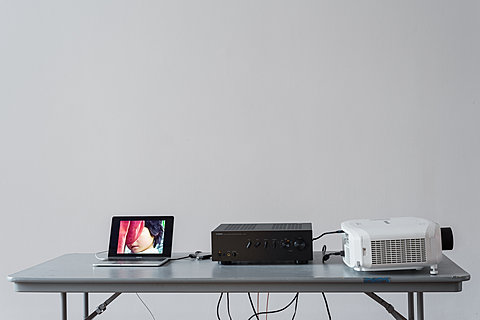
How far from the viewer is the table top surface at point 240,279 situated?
181 cm

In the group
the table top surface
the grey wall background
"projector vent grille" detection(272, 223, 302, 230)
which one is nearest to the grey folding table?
the table top surface

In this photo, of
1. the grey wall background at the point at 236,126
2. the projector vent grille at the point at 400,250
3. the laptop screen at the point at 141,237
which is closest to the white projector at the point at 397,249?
the projector vent grille at the point at 400,250

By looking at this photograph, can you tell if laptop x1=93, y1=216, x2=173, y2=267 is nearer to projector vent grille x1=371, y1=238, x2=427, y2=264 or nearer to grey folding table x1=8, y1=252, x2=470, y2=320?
grey folding table x1=8, y1=252, x2=470, y2=320

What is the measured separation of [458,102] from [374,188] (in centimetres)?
65

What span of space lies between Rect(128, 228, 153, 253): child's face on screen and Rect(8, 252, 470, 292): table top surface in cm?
18

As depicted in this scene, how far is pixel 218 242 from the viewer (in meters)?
2.10

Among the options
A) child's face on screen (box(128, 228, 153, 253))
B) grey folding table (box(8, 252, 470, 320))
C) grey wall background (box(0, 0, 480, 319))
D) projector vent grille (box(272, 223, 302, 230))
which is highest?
grey wall background (box(0, 0, 480, 319))

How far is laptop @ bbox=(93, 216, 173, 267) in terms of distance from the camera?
2.26 m

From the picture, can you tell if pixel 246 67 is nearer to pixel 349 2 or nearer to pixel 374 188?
pixel 349 2

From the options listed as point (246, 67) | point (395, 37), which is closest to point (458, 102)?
point (395, 37)

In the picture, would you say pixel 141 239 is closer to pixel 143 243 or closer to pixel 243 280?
pixel 143 243

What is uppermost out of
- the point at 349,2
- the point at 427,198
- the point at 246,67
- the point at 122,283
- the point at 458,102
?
the point at 349,2

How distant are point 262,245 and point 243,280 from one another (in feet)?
0.82

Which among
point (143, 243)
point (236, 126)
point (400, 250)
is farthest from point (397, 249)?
point (236, 126)
